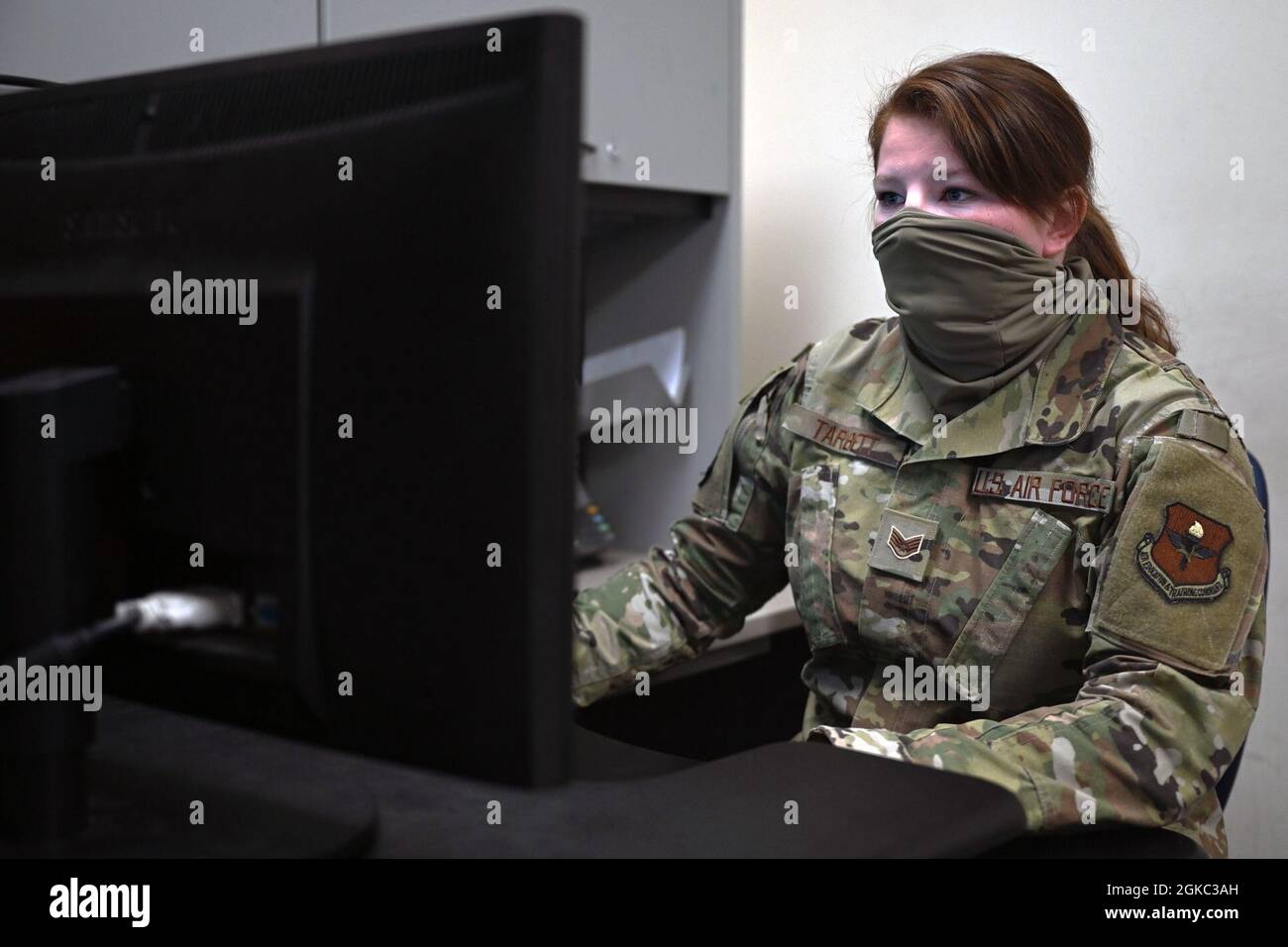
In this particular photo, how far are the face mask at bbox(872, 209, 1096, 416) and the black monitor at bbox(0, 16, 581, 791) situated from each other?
1.94 ft

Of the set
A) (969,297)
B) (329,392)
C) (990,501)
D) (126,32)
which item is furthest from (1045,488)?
(126,32)

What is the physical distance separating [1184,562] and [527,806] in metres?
0.56

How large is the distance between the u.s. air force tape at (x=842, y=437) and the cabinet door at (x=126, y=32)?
729mm

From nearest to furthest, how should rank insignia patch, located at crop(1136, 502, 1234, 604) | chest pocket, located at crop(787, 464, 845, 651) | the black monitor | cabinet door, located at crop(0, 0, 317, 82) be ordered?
1. the black monitor
2. rank insignia patch, located at crop(1136, 502, 1234, 604)
3. chest pocket, located at crop(787, 464, 845, 651)
4. cabinet door, located at crop(0, 0, 317, 82)

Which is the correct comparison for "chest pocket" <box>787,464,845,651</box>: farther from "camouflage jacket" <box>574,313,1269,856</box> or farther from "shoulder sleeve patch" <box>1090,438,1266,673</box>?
"shoulder sleeve patch" <box>1090,438,1266,673</box>

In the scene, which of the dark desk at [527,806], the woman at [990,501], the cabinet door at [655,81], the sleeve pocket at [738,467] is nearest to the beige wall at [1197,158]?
the cabinet door at [655,81]

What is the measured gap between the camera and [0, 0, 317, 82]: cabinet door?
129 cm

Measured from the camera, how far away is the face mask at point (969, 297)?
1030 mm

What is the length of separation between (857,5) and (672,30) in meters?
0.42

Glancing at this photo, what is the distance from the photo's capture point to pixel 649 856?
0.58 m

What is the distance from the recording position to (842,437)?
1147 millimetres

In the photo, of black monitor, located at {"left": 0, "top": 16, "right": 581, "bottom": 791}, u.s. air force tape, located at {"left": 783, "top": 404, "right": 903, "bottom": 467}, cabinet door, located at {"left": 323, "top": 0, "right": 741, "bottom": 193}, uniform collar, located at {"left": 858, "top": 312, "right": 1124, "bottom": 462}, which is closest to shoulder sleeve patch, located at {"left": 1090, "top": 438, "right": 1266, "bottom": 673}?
uniform collar, located at {"left": 858, "top": 312, "right": 1124, "bottom": 462}

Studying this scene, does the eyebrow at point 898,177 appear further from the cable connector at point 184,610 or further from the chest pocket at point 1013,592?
the cable connector at point 184,610
